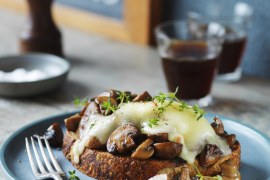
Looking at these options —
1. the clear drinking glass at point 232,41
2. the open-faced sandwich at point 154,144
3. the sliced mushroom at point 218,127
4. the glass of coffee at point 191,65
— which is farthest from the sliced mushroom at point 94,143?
the clear drinking glass at point 232,41

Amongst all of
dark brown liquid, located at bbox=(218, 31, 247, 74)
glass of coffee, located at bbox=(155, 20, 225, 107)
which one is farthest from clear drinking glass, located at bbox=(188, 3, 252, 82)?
glass of coffee, located at bbox=(155, 20, 225, 107)

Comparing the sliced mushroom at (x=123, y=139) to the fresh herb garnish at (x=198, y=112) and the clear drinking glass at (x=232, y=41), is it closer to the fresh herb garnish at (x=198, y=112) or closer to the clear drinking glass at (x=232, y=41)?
the fresh herb garnish at (x=198, y=112)

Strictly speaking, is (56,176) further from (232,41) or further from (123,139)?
(232,41)

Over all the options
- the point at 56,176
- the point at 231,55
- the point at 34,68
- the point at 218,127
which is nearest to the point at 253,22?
the point at 231,55

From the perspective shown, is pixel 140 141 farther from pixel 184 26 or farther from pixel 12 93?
pixel 184 26

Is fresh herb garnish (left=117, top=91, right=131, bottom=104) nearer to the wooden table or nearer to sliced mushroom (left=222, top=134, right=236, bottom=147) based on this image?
sliced mushroom (left=222, top=134, right=236, bottom=147)

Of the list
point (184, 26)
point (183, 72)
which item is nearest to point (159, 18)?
point (184, 26)
